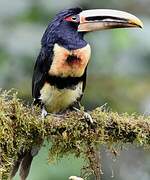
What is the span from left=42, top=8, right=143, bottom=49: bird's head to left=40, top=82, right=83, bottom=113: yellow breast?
0.83ft

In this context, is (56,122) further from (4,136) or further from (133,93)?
(133,93)

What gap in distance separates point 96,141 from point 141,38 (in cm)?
106

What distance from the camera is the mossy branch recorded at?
335cm

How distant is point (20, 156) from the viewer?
367cm

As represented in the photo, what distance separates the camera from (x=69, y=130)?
3480 millimetres

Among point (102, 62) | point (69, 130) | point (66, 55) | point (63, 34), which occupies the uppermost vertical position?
point (63, 34)

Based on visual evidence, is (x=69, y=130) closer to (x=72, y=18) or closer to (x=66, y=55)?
(x=66, y=55)

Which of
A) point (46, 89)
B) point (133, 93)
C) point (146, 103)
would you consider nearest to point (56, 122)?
point (46, 89)

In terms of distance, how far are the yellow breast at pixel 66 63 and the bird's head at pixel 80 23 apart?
0.17ft

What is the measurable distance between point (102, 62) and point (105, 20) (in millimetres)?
487

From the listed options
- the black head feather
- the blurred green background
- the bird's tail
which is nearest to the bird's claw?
the bird's tail

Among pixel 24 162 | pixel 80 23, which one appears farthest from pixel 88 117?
pixel 80 23

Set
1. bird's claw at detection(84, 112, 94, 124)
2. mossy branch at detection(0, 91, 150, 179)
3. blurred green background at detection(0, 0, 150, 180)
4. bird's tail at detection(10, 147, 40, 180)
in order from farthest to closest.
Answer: blurred green background at detection(0, 0, 150, 180), bird's tail at detection(10, 147, 40, 180), bird's claw at detection(84, 112, 94, 124), mossy branch at detection(0, 91, 150, 179)

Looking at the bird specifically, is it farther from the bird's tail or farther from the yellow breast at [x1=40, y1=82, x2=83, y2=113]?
the bird's tail
